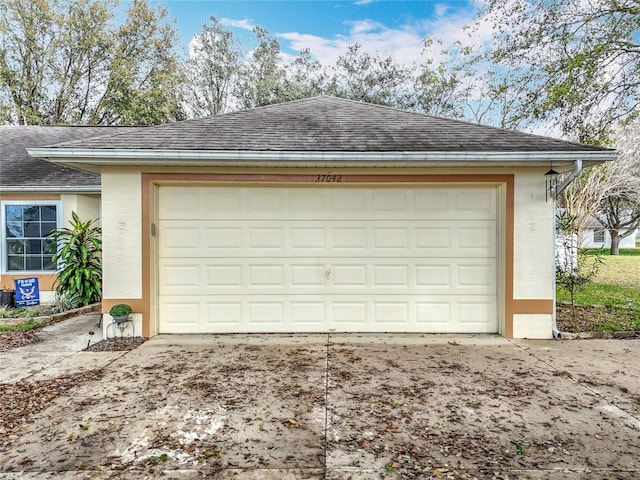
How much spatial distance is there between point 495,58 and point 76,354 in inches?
402

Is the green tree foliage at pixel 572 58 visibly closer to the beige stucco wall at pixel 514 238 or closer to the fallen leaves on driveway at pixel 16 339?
the beige stucco wall at pixel 514 238

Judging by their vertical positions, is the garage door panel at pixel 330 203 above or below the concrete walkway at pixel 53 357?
above

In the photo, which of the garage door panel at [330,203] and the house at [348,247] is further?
the garage door panel at [330,203]

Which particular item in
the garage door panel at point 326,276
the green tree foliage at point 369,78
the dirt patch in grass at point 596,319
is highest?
the green tree foliage at point 369,78

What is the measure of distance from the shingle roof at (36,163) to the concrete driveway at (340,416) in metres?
Answer: 4.96

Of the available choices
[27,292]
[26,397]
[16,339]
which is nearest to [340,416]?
[26,397]

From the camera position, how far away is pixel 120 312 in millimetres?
5305

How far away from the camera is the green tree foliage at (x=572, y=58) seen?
757 cm

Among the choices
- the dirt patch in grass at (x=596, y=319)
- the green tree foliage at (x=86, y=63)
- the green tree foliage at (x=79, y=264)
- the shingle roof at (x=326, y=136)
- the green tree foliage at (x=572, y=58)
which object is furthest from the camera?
the green tree foliage at (x=86, y=63)

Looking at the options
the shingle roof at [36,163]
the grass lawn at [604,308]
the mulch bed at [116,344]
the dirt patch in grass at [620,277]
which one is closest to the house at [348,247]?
the mulch bed at [116,344]

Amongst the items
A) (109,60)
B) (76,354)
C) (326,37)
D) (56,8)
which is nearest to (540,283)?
(76,354)

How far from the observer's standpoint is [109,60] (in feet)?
59.4

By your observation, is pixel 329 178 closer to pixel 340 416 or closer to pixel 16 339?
pixel 340 416

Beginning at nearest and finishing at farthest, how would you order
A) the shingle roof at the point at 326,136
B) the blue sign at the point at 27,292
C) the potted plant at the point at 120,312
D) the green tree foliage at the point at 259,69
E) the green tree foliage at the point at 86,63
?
the shingle roof at the point at 326,136 < the potted plant at the point at 120,312 < the blue sign at the point at 27,292 < the green tree foliage at the point at 86,63 < the green tree foliage at the point at 259,69
